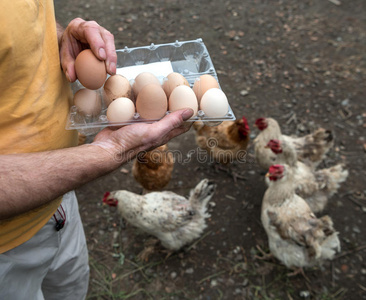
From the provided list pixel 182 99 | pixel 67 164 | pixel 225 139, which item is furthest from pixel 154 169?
pixel 67 164

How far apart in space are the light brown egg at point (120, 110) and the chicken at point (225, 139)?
1.63m

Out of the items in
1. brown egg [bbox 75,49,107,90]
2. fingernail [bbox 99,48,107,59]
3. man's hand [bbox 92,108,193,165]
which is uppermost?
fingernail [bbox 99,48,107,59]

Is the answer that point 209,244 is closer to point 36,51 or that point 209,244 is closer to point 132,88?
point 132,88

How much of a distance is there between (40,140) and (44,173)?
177 mm

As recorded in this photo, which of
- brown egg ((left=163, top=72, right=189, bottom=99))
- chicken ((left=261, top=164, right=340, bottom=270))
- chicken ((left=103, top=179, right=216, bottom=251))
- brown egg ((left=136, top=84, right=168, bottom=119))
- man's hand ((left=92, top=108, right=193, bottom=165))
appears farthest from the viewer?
chicken ((left=103, top=179, right=216, bottom=251))

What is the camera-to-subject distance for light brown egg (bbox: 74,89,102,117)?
1.23 m

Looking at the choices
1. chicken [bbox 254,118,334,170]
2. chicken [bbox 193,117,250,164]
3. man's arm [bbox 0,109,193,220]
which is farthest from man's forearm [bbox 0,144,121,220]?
chicken [bbox 254,118,334,170]

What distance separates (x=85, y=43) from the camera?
4.15 ft

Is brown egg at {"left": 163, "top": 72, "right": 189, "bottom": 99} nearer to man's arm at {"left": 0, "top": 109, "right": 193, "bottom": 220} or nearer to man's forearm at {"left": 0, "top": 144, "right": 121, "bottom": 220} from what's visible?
man's arm at {"left": 0, "top": 109, "right": 193, "bottom": 220}

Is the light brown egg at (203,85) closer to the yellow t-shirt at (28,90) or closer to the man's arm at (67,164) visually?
the man's arm at (67,164)

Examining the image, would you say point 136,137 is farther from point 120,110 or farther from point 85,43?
point 85,43

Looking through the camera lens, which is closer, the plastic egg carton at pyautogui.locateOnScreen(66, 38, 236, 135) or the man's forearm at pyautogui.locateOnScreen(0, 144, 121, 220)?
the man's forearm at pyautogui.locateOnScreen(0, 144, 121, 220)

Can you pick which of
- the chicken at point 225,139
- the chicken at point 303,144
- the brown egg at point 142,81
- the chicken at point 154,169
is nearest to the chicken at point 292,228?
the chicken at point 303,144

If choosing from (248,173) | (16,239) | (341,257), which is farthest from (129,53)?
(341,257)
